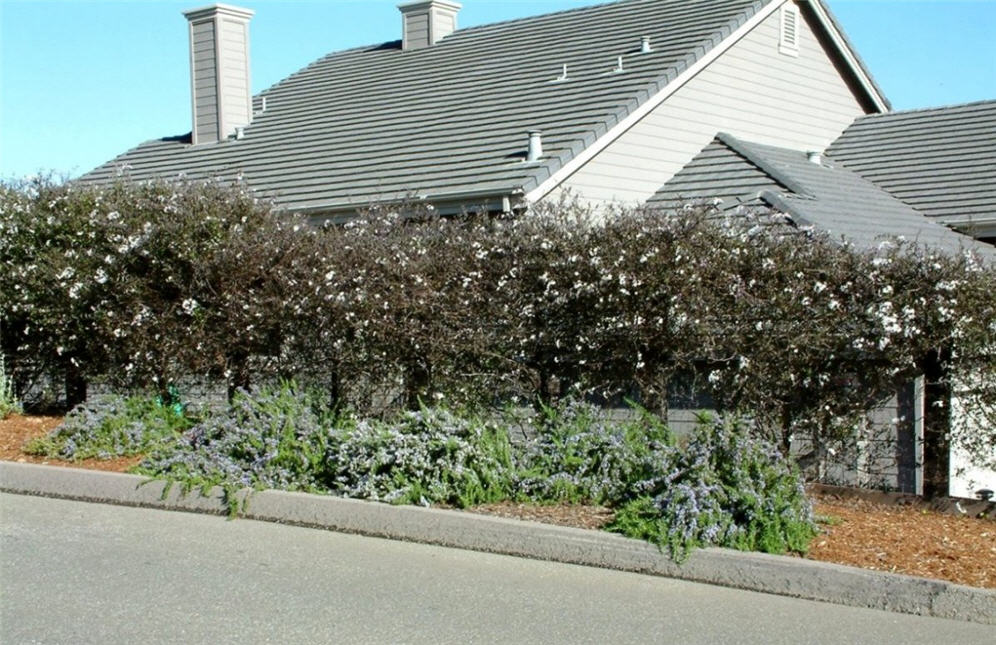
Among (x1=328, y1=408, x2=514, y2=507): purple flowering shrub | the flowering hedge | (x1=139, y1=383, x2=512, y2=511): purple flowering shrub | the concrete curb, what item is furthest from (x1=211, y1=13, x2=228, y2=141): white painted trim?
(x1=328, y1=408, x2=514, y2=507): purple flowering shrub

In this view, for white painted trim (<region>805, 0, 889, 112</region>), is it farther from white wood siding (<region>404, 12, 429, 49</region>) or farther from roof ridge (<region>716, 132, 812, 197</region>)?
white wood siding (<region>404, 12, 429, 49</region>)

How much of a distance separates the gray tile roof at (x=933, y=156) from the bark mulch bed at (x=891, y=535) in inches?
383

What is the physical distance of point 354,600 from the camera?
264 inches

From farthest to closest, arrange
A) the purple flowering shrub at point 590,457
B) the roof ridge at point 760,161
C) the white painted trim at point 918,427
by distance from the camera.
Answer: the roof ridge at point 760,161 < the white painted trim at point 918,427 < the purple flowering shrub at point 590,457

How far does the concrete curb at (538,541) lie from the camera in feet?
21.2

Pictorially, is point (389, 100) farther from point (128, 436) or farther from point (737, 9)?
point (128, 436)

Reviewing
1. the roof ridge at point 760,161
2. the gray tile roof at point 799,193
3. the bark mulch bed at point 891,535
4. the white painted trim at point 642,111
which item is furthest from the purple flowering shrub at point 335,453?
the roof ridge at point 760,161

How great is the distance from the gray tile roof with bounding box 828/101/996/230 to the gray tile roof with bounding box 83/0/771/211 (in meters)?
3.29

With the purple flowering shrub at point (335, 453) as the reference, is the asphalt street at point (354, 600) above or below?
below

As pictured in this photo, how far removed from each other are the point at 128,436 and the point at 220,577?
3701mm

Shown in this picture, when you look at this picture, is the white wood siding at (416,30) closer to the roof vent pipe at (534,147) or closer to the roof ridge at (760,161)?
the roof ridge at (760,161)

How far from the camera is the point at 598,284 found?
8.95 metres

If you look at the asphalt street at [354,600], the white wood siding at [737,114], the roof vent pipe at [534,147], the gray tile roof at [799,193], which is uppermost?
the white wood siding at [737,114]

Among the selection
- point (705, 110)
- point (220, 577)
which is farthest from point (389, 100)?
point (220, 577)
